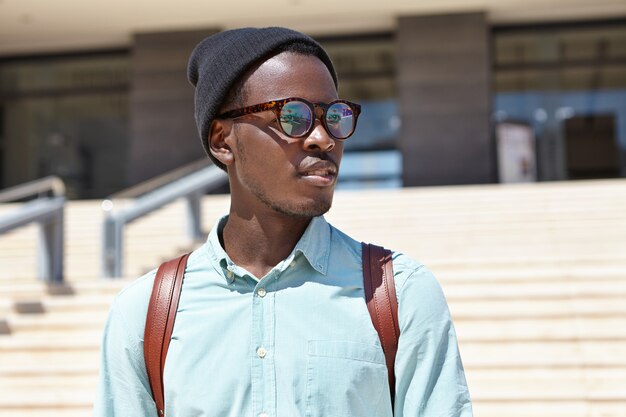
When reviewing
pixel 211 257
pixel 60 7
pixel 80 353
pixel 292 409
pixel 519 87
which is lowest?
pixel 80 353

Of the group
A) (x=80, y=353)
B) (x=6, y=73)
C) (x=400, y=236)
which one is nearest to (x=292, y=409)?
(x=80, y=353)

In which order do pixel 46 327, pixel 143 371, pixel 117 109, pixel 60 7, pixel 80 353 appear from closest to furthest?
1. pixel 143 371
2. pixel 80 353
3. pixel 46 327
4. pixel 60 7
5. pixel 117 109

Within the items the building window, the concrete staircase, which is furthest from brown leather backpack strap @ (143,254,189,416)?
the building window

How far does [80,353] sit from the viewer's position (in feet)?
19.5

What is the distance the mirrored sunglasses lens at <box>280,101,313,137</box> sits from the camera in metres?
1.63

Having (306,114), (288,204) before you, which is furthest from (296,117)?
(288,204)

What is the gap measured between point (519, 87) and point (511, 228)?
9.71 meters

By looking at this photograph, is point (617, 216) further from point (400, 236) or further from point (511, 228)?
point (400, 236)

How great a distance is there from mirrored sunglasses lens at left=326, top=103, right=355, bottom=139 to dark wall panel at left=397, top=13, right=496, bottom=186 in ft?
52.0

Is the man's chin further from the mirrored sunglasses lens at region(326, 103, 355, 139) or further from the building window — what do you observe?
the building window

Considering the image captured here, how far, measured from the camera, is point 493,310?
5.97 metres

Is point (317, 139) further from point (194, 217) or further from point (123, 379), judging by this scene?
point (194, 217)

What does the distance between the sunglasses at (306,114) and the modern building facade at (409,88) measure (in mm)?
15555

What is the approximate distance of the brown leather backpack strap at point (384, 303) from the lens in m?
1.56
